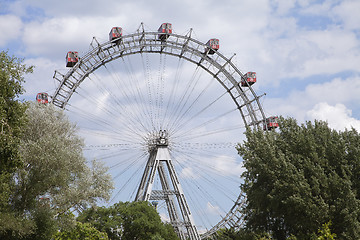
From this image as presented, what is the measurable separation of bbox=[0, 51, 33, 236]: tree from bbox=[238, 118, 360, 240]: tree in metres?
13.7

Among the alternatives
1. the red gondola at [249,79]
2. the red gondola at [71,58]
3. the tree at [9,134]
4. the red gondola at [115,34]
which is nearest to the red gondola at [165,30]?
the red gondola at [115,34]

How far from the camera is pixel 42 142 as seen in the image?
73.5ft

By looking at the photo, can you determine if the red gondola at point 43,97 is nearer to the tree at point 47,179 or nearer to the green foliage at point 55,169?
the green foliage at point 55,169

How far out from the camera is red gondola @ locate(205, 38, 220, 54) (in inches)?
1745

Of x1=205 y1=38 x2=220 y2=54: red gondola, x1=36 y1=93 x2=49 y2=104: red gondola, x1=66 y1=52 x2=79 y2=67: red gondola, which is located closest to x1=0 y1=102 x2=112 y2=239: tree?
x1=36 y1=93 x2=49 y2=104: red gondola

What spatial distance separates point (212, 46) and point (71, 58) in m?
14.3

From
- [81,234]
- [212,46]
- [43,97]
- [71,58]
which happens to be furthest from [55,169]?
[212,46]

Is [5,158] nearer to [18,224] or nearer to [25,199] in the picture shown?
[18,224]

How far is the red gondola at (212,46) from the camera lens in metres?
44.3

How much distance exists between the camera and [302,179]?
955 inches

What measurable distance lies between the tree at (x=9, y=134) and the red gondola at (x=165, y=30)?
24272mm

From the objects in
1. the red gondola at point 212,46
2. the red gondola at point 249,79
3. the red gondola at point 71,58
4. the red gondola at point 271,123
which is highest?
the red gondola at point 212,46

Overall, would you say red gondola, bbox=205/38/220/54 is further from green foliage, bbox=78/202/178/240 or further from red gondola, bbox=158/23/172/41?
green foliage, bbox=78/202/178/240

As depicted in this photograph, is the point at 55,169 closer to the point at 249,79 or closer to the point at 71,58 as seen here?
the point at 71,58
